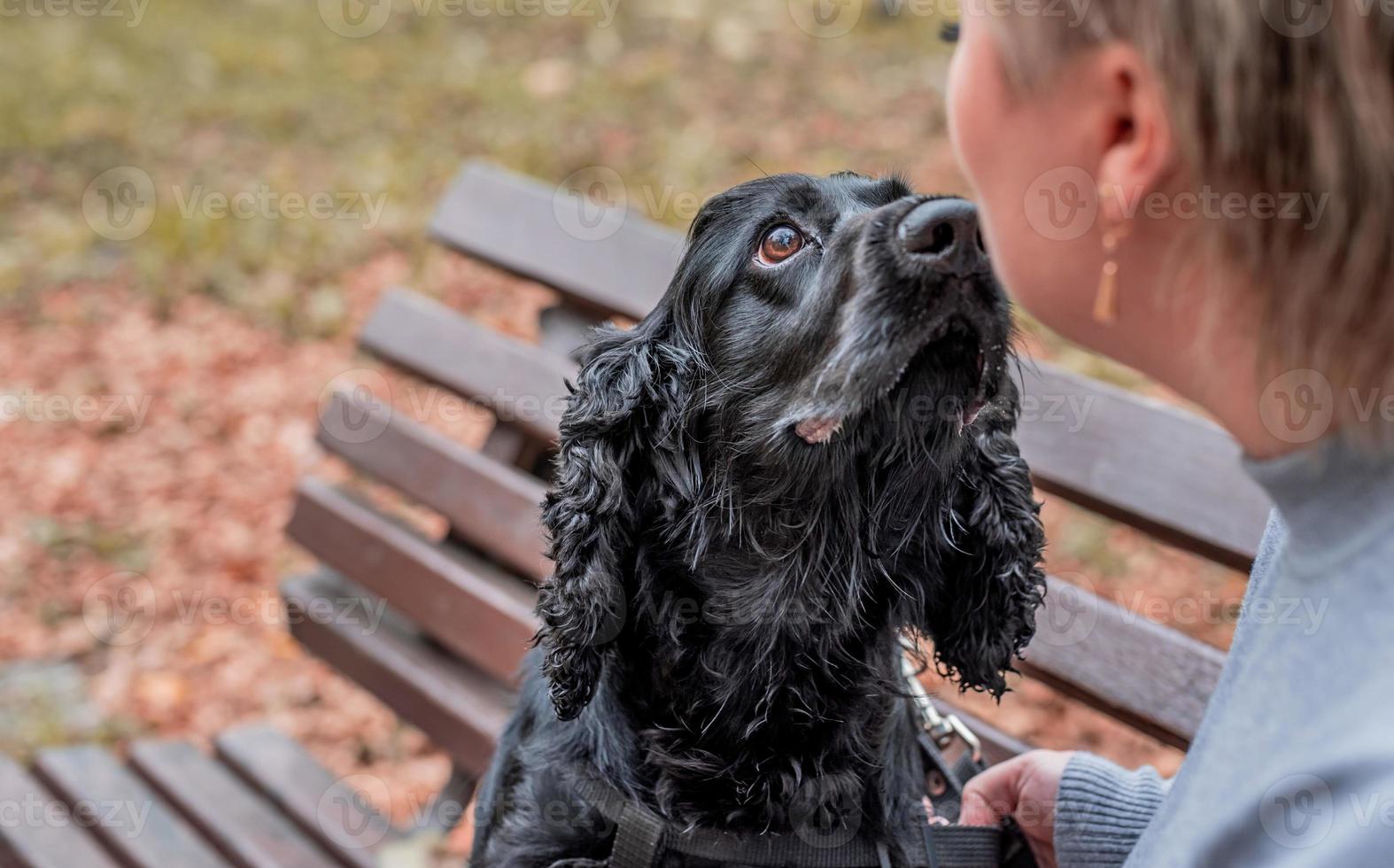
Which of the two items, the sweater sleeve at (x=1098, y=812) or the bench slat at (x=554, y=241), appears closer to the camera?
the sweater sleeve at (x=1098, y=812)

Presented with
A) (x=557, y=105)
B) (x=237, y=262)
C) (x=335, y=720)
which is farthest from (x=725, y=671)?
(x=557, y=105)

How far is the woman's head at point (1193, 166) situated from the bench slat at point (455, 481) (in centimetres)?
215

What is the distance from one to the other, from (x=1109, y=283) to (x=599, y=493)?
1.10 meters

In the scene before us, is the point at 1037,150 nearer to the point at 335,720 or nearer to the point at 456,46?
the point at 335,720

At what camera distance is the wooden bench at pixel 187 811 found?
3.28m

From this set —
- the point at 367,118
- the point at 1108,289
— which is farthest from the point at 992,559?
the point at 367,118

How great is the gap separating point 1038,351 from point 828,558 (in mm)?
3173

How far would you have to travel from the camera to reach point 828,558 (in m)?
2.19

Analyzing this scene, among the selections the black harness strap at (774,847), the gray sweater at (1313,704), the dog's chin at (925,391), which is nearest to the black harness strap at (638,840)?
the black harness strap at (774,847)

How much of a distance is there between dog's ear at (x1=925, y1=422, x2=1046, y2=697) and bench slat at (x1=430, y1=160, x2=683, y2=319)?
1.28 metres

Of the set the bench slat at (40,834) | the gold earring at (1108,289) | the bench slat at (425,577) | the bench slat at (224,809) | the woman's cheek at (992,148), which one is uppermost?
the woman's cheek at (992,148)

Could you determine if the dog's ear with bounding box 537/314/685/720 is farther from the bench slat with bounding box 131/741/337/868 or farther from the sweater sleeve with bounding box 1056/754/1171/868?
the bench slat with bounding box 131/741/337/868

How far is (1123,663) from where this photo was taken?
2545 mm

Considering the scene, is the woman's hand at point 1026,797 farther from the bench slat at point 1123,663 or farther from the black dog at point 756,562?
the bench slat at point 1123,663
